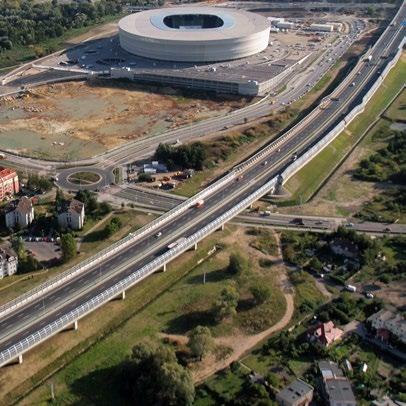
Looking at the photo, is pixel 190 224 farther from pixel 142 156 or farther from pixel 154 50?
pixel 154 50

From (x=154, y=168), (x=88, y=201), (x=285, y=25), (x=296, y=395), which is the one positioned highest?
(x=285, y=25)

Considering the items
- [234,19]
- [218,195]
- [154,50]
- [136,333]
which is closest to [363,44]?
[234,19]

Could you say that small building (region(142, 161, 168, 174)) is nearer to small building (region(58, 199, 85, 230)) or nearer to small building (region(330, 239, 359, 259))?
small building (region(58, 199, 85, 230))

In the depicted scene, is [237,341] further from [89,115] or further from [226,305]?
[89,115]

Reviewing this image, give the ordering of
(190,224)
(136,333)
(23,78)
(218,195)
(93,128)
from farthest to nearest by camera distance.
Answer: (23,78) < (93,128) < (218,195) < (190,224) < (136,333)

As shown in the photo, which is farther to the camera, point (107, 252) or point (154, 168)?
point (154, 168)

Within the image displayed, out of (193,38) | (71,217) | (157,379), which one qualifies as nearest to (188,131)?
(71,217)

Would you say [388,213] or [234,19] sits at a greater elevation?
[234,19]
